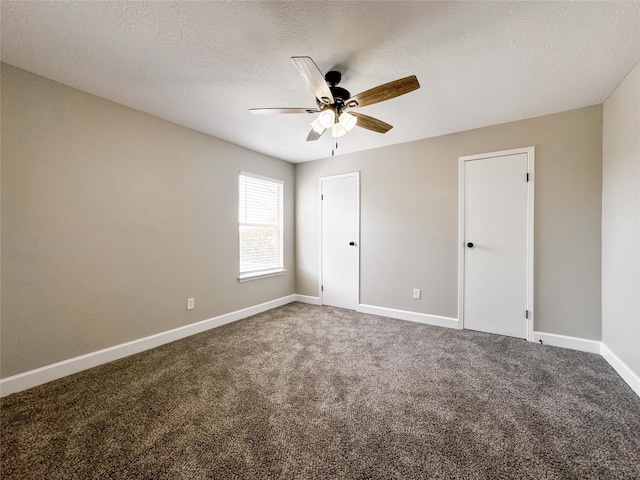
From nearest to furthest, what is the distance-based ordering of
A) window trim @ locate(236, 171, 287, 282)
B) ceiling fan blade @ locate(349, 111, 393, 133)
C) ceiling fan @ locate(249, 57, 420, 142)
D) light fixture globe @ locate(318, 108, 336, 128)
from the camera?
ceiling fan @ locate(249, 57, 420, 142) → light fixture globe @ locate(318, 108, 336, 128) → ceiling fan blade @ locate(349, 111, 393, 133) → window trim @ locate(236, 171, 287, 282)

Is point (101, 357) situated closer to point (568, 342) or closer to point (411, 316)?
point (411, 316)

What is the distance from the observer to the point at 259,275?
386 cm

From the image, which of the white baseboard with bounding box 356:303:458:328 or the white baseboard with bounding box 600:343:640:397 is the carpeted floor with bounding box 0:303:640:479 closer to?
the white baseboard with bounding box 600:343:640:397

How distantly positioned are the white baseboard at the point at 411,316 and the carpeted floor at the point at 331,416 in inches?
23.3

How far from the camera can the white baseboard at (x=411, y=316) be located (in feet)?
10.7

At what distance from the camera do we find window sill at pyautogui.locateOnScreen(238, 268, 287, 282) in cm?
366

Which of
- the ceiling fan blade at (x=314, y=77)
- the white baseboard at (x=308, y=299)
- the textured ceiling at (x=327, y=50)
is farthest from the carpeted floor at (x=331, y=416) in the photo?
the textured ceiling at (x=327, y=50)

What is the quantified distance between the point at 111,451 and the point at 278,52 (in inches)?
101

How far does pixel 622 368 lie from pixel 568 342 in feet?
1.77

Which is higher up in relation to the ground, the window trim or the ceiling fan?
the ceiling fan

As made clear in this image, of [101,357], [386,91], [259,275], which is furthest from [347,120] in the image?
[101,357]

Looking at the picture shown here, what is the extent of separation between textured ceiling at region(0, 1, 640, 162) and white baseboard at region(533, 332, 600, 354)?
2.29 meters

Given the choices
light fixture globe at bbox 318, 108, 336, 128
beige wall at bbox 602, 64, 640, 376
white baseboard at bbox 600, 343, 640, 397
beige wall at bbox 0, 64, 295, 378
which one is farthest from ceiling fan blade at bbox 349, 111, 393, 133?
white baseboard at bbox 600, 343, 640, 397

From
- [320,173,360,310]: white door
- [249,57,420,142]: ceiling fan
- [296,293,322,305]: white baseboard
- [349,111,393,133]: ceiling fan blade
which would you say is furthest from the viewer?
[296,293,322,305]: white baseboard
